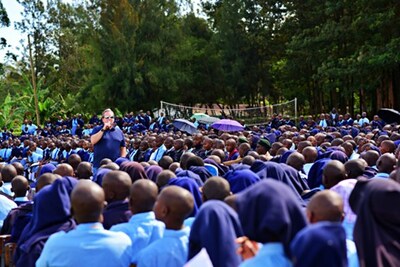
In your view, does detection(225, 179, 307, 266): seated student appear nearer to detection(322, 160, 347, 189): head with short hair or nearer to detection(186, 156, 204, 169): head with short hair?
detection(322, 160, 347, 189): head with short hair

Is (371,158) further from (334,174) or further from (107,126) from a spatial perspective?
(107,126)

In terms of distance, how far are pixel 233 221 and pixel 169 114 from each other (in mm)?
27715

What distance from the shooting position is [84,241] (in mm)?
3885

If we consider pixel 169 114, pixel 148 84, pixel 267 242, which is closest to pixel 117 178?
pixel 267 242

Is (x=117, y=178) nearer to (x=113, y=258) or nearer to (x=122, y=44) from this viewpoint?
(x=113, y=258)

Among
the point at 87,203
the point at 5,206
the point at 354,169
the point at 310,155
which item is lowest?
the point at 5,206

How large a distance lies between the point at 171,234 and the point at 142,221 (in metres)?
0.47

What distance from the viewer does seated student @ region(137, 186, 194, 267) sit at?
3.88 meters

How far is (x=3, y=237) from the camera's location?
539 cm

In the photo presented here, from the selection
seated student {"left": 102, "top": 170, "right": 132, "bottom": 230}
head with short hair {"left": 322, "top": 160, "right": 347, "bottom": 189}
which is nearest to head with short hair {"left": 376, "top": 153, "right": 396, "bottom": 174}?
head with short hair {"left": 322, "top": 160, "right": 347, "bottom": 189}

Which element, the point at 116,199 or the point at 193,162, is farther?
the point at 193,162

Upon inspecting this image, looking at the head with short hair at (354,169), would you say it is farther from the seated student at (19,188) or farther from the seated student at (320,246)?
the seated student at (19,188)

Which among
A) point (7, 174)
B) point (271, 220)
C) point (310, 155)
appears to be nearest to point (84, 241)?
point (271, 220)

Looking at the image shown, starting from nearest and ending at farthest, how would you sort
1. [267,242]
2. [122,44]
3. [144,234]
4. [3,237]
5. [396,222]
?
1. [267,242]
2. [396,222]
3. [144,234]
4. [3,237]
5. [122,44]
